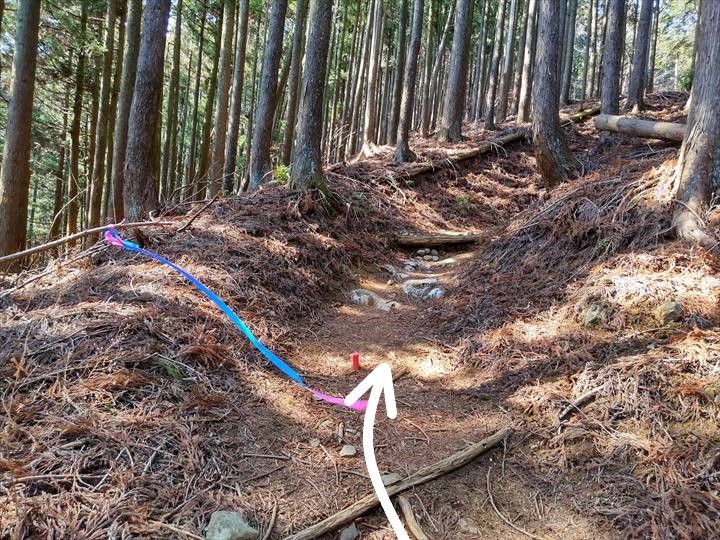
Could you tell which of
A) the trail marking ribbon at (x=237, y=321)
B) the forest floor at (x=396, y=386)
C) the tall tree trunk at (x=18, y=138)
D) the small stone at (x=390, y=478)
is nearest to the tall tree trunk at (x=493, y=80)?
the forest floor at (x=396, y=386)

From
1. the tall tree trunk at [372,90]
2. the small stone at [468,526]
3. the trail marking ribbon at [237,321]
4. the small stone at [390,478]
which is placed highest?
the tall tree trunk at [372,90]

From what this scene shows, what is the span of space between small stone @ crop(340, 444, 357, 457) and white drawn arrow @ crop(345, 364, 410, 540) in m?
0.09

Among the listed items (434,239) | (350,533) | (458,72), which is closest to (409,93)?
(458,72)

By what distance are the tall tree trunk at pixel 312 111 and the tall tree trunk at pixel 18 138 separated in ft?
13.1

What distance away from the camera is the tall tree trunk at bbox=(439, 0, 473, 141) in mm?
11516

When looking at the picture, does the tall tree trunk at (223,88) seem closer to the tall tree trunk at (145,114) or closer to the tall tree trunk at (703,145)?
the tall tree trunk at (145,114)

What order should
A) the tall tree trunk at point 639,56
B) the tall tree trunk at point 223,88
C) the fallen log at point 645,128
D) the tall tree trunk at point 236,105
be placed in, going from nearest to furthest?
1. the fallen log at point 645,128
2. the tall tree trunk at point 223,88
3. the tall tree trunk at point 236,105
4. the tall tree trunk at point 639,56

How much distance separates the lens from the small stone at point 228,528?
7.22ft

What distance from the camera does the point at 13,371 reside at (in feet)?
9.40

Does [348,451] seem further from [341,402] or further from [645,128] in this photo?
[645,128]

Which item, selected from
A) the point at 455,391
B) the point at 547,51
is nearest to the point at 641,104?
the point at 547,51

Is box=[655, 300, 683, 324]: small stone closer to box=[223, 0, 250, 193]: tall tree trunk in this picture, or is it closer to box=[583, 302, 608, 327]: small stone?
box=[583, 302, 608, 327]: small stone

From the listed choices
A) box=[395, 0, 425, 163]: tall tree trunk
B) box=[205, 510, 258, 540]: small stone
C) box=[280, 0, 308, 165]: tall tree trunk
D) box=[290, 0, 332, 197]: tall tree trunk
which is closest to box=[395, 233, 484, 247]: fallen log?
box=[290, 0, 332, 197]: tall tree trunk

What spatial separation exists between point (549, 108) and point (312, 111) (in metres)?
3.88
